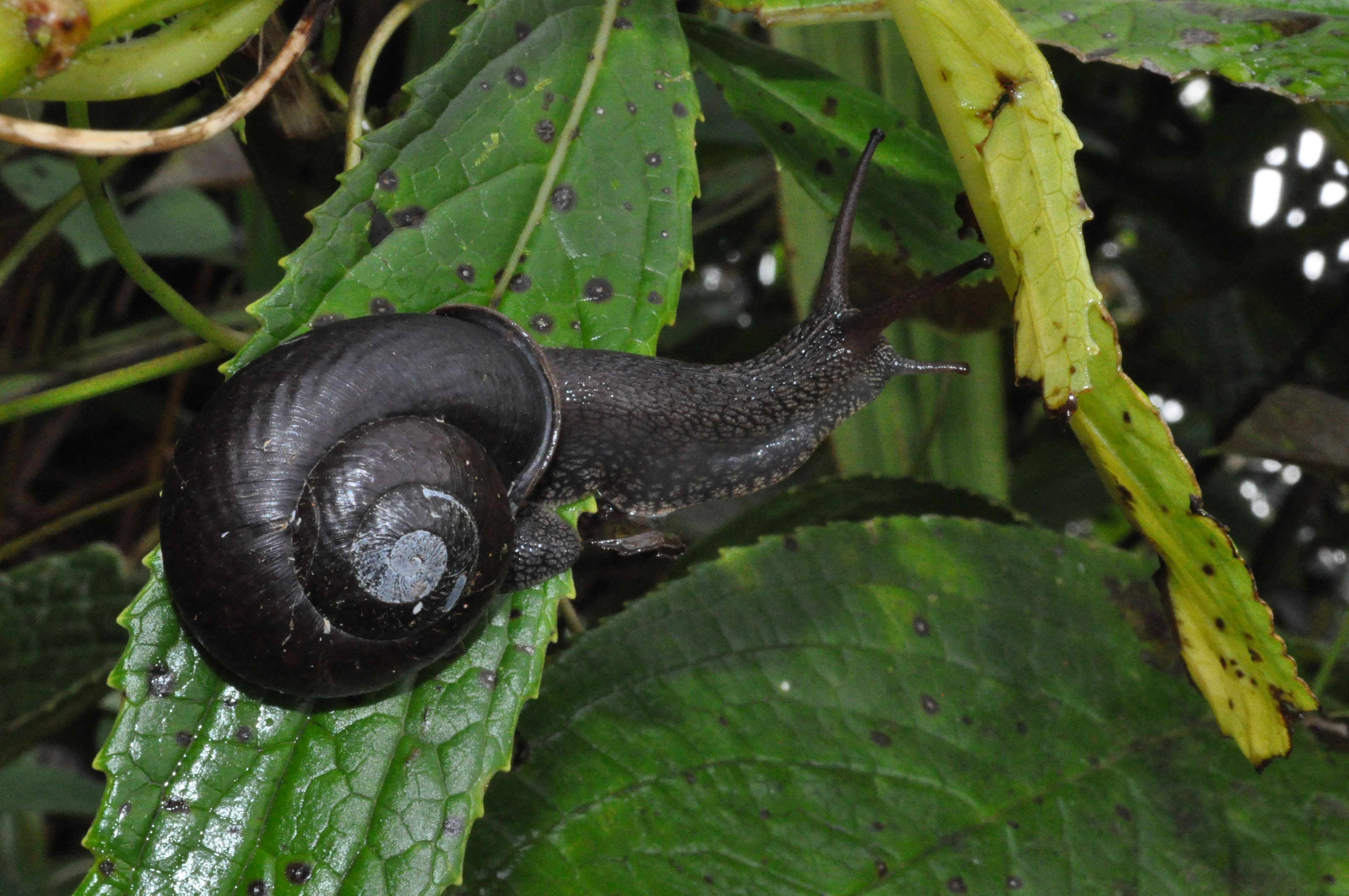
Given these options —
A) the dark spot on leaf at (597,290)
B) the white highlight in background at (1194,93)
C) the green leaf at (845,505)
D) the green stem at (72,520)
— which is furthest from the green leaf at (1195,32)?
the white highlight in background at (1194,93)

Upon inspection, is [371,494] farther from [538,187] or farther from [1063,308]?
[1063,308]

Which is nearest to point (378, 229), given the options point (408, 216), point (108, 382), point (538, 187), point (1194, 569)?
point (408, 216)

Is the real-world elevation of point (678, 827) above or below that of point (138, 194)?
A: below

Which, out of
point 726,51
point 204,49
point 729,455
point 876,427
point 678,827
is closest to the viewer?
point 204,49

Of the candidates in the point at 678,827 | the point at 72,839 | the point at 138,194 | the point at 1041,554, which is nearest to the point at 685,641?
the point at 678,827

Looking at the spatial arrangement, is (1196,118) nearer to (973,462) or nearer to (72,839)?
(973,462)

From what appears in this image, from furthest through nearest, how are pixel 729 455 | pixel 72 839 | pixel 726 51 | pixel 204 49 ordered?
1. pixel 72 839
2. pixel 729 455
3. pixel 726 51
4. pixel 204 49

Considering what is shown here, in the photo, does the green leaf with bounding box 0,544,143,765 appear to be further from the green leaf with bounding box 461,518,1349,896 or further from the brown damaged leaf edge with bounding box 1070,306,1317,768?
the brown damaged leaf edge with bounding box 1070,306,1317,768
